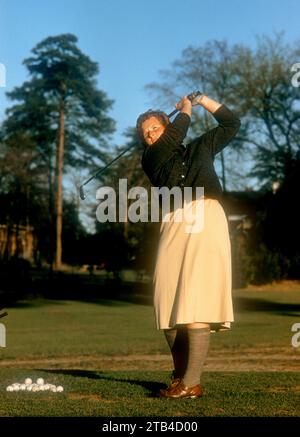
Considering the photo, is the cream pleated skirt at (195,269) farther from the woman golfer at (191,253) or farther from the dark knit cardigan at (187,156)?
the dark knit cardigan at (187,156)

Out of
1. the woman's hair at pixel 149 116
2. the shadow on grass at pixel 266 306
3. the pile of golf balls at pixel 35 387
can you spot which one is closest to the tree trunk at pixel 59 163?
the shadow on grass at pixel 266 306

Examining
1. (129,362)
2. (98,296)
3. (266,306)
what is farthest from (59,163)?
(129,362)

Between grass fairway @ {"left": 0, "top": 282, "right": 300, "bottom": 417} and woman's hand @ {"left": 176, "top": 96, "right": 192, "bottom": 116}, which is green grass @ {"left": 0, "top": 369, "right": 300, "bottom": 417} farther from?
woman's hand @ {"left": 176, "top": 96, "right": 192, "bottom": 116}

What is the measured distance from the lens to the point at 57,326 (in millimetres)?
23891

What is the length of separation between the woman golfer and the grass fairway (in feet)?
1.36

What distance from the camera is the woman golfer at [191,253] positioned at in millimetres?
5602

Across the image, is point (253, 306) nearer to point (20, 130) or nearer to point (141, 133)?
point (141, 133)

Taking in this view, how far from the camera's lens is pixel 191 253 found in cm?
566

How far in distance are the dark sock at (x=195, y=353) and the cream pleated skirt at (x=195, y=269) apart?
132mm

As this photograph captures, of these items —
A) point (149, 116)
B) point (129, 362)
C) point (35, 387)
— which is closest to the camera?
point (149, 116)

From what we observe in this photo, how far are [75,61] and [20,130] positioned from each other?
758 centimetres

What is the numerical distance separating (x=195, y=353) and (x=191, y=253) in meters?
0.70

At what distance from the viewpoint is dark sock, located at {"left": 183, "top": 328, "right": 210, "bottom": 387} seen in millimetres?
5676

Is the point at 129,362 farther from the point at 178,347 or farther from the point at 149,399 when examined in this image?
the point at 149,399
